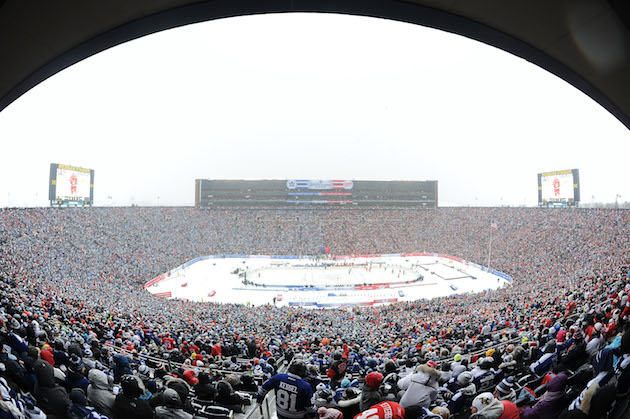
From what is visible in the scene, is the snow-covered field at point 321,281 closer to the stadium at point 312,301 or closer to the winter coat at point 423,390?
the stadium at point 312,301

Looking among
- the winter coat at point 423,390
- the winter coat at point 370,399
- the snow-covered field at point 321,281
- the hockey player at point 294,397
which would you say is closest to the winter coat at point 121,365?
the hockey player at point 294,397

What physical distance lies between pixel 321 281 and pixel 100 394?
28717 mm

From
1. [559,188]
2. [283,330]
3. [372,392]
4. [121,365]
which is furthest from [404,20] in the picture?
[559,188]

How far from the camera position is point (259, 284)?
29812 millimetres

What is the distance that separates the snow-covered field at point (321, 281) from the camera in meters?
26.0

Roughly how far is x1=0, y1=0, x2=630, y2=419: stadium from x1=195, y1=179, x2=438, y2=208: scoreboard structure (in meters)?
9.37

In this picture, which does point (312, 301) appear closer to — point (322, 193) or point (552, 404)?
point (552, 404)

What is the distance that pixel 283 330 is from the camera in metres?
12.5

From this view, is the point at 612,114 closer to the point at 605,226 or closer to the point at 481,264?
the point at 481,264

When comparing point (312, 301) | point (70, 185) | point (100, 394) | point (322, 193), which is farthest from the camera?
point (322, 193)

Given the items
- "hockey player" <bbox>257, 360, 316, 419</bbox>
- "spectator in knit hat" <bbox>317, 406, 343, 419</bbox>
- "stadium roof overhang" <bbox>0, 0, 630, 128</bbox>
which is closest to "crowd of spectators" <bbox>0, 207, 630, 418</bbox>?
"spectator in knit hat" <bbox>317, 406, 343, 419</bbox>

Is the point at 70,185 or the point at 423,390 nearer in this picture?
the point at 423,390

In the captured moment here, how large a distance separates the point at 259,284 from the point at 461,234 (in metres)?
36.6

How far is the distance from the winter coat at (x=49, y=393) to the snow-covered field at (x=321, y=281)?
21.5 metres
